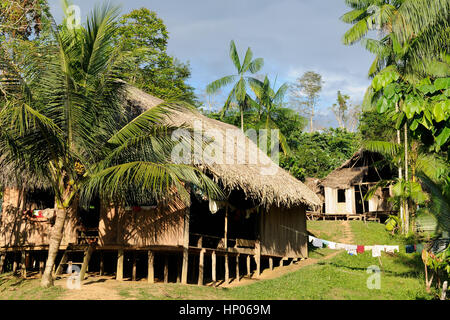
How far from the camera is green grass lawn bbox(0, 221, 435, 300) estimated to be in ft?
27.8

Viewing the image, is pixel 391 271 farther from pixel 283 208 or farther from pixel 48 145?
pixel 48 145

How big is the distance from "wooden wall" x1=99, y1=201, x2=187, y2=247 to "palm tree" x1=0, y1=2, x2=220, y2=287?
53.9 inches

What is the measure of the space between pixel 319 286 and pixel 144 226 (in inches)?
164

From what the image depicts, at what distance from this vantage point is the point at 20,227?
11.9m

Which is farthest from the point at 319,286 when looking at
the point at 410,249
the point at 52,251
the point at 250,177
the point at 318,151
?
the point at 318,151

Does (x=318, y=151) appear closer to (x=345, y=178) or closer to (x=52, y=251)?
(x=345, y=178)

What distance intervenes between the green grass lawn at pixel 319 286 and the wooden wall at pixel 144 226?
1.05 meters

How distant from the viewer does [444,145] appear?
4012 millimetres

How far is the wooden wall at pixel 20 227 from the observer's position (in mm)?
11078

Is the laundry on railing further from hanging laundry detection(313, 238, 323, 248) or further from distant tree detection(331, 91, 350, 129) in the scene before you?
distant tree detection(331, 91, 350, 129)

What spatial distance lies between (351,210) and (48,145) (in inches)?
766

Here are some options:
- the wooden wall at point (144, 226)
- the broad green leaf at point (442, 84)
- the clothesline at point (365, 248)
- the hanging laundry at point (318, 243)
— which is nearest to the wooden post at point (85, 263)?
the wooden wall at point (144, 226)

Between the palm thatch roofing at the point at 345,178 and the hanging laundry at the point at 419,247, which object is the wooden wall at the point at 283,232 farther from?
the palm thatch roofing at the point at 345,178
